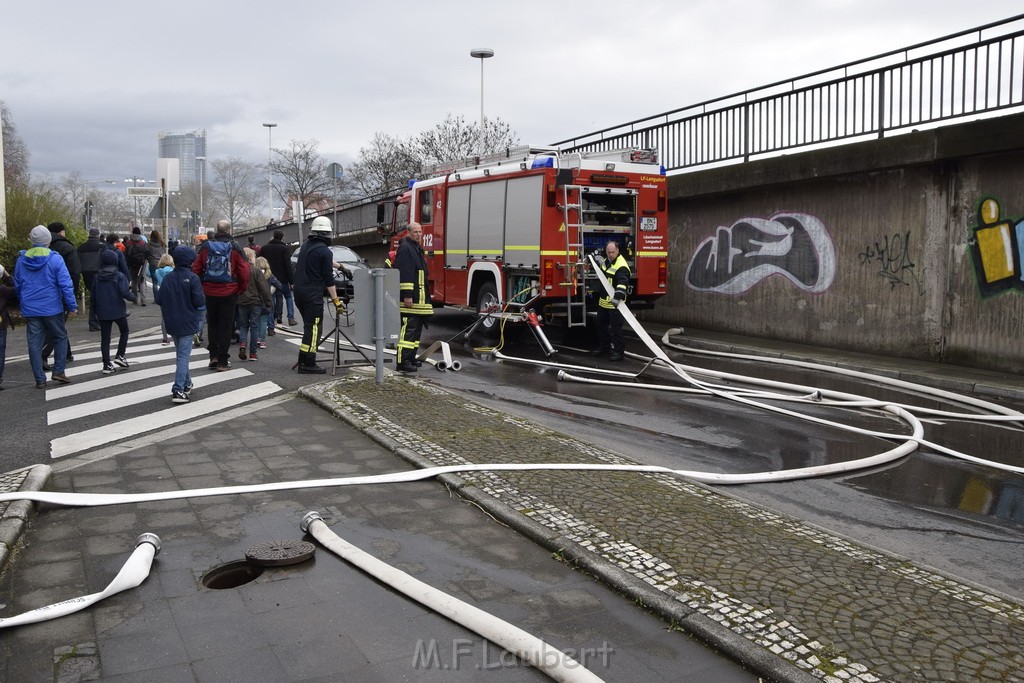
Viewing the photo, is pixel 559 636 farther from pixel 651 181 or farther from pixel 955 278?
pixel 651 181

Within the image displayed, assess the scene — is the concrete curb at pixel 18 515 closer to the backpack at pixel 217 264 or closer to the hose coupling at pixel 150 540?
the hose coupling at pixel 150 540

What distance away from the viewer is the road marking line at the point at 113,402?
8609 millimetres

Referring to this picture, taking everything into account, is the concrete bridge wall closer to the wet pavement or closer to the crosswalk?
the wet pavement

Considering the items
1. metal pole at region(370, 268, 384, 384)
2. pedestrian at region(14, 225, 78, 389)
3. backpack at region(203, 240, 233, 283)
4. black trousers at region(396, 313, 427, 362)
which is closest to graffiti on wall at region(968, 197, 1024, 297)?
black trousers at region(396, 313, 427, 362)

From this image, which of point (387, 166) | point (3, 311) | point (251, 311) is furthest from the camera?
point (387, 166)

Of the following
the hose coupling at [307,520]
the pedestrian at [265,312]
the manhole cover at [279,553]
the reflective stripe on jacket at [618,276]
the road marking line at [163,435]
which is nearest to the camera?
the manhole cover at [279,553]

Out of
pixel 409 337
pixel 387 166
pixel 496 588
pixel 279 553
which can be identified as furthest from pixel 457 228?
pixel 387 166

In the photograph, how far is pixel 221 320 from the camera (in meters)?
11.5

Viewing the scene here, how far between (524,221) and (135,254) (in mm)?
14231

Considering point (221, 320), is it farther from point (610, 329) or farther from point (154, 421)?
point (610, 329)

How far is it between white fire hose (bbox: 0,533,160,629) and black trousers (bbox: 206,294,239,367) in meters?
7.04

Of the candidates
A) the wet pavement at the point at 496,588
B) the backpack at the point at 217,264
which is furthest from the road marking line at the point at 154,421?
the backpack at the point at 217,264

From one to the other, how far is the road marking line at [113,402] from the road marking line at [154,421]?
25.6 inches

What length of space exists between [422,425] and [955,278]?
8.35m
